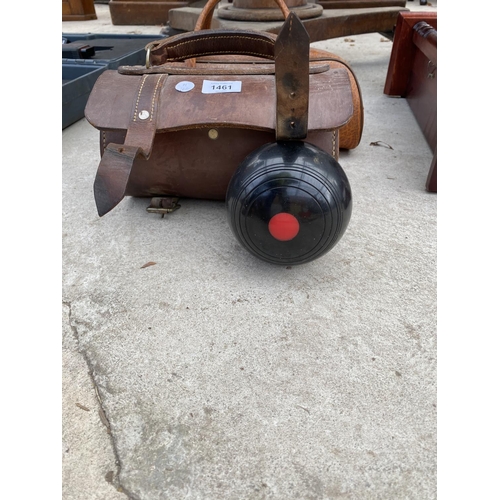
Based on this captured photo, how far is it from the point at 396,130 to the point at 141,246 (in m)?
1.73

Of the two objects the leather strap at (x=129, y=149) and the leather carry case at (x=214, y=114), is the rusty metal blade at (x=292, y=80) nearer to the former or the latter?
the leather carry case at (x=214, y=114)

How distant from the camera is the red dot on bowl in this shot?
118 cm

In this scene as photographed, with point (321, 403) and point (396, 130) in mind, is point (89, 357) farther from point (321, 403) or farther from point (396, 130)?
point (396, 130)

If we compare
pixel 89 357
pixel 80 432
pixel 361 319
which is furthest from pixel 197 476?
pixel 361 319

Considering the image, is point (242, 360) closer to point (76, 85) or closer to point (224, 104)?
point (224, 104)

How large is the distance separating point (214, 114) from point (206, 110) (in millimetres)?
34

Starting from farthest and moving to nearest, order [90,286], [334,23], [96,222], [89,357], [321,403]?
[334,23] → [96,222] → [90,286] → [89,357] → [321,403]

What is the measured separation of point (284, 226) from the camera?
1.19m

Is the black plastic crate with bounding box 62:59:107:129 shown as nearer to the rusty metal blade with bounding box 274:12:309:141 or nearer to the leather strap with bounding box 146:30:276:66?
the leather strap with bounding box 146:30:276:66

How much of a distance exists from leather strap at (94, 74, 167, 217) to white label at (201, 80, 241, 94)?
0.17m

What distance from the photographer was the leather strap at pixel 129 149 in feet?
4.11

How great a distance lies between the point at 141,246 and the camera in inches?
61.4

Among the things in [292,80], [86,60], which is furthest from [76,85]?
[292,80]

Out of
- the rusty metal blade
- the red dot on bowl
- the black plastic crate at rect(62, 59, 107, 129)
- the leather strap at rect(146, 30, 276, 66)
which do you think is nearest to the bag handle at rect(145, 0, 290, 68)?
the leather strap at rect(146, 30, 276, 66)
